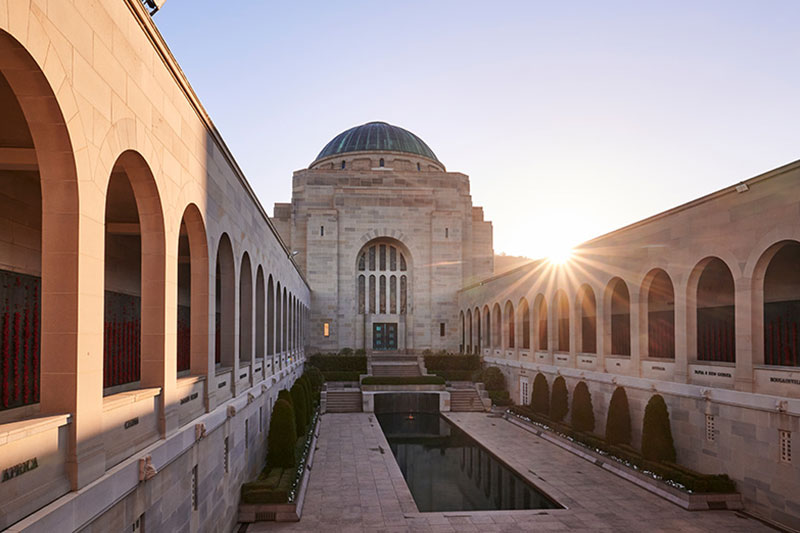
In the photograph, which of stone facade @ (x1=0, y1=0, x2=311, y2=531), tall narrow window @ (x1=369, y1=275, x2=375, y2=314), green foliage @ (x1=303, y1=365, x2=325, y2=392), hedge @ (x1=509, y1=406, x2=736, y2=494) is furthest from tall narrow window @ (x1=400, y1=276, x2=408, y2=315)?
stone facade @ (x1=0, y1=0, x2=311, y2=531)

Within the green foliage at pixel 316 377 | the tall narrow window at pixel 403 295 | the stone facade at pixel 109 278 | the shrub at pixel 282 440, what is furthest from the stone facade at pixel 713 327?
the tall narrow window at pixel 403 295

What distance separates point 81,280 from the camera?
625 centimetres

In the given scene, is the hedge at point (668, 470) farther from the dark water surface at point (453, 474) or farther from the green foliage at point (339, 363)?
the green foliage at point (339, 363)

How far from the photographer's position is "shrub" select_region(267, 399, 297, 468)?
1716 centimetres

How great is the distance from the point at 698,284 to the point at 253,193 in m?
13.9

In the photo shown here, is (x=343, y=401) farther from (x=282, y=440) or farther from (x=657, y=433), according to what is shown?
(x=657, y=433)

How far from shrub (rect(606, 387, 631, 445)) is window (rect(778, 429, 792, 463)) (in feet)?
21.2

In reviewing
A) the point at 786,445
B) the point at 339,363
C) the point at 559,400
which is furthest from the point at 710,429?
the point at 339,363

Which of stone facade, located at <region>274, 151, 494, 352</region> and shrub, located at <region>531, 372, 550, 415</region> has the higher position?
stone facade, located at <region>274, 151, 494, 352</region>

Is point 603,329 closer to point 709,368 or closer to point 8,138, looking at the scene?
point 709,368

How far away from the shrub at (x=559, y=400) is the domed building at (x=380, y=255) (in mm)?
23382

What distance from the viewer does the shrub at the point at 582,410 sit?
76.2 feet

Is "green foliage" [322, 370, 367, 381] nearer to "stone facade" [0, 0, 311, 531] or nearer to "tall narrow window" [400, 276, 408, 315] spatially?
"tall narrow window" [400, 276, 408, 315]

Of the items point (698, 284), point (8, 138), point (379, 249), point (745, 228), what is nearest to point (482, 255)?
point (379, 249)
